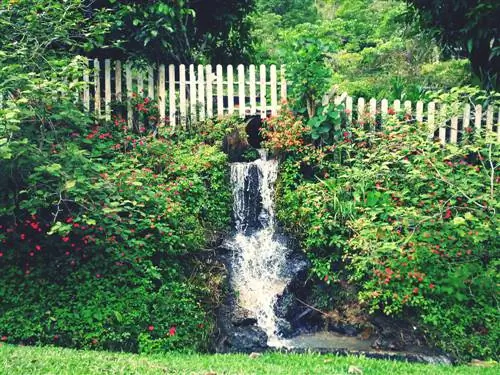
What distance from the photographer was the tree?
9.66 m

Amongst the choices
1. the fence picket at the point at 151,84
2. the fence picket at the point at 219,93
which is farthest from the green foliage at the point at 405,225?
the fence picket at the point at 151,84

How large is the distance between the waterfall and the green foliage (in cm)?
37

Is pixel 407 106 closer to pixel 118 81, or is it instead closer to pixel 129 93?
pixel 129 93

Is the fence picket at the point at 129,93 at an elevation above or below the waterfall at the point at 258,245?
above

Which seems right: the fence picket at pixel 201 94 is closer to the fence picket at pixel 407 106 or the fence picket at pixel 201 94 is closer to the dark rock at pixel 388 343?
the fence picket at pixel 407 106

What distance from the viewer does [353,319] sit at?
797 cm

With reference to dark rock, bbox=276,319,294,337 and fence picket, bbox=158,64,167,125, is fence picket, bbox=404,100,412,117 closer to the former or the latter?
dark rock, bbox=276,319,294,337

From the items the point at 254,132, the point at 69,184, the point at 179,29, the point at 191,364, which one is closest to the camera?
the point at 191,364

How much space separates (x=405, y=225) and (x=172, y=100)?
544 cm

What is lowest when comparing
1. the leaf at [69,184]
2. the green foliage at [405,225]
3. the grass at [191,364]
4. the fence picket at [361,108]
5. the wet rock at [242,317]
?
the wet rock at [242,317]

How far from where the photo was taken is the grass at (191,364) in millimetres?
5273

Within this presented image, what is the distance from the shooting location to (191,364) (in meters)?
5.84

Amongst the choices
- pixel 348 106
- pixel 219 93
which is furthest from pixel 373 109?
pixel 219 93

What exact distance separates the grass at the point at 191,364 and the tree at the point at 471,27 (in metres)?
6.35
